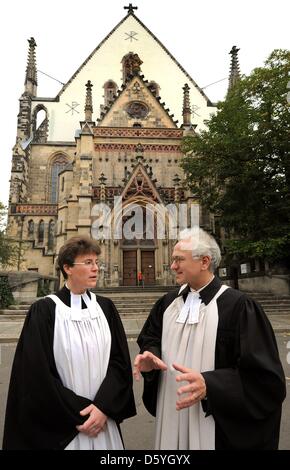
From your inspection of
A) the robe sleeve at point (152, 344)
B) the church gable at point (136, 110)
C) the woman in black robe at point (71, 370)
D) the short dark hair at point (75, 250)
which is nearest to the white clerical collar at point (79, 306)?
the woman in black robe at point (71, 370)

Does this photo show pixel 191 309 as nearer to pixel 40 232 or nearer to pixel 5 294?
pixel 5 294

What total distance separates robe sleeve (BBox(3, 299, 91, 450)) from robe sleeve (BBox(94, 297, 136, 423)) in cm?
14

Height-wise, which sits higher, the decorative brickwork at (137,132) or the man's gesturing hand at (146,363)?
the decorative brickwork at (137,132)

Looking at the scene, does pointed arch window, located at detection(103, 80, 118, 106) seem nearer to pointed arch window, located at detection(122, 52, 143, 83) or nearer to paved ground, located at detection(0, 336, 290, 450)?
pointed arch window, located at detection(122, 52, 143, 83)

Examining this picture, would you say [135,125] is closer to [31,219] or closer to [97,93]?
[97,93]

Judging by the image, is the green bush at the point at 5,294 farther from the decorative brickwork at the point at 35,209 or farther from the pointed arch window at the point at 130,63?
the pointed arch window at the point at 130,63

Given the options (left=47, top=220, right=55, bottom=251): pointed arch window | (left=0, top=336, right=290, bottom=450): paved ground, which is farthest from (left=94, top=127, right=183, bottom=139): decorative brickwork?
(left=0, top=336, right=290, bottom=450): paved ground

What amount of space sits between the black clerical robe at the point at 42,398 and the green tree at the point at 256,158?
13209mm

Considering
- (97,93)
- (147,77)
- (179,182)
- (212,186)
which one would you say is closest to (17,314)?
(212,186)

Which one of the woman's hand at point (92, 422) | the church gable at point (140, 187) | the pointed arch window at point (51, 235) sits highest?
the church gable at point (140, 187)

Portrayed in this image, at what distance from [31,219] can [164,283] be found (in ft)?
35.9

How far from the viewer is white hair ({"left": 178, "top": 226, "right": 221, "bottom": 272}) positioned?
2.19 m

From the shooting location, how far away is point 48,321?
215 cm

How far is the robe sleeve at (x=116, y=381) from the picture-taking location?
2.09 meters
